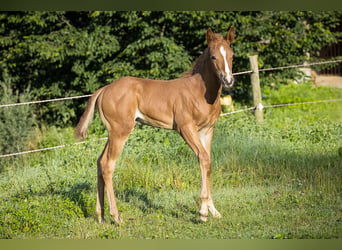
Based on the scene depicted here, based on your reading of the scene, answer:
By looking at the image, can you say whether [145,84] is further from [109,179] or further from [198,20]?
[198,20]

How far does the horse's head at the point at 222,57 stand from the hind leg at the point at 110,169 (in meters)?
1.41

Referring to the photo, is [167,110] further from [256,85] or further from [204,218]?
[256,85]

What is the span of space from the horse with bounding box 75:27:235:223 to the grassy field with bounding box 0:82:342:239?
1.29 ft

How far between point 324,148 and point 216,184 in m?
2.34

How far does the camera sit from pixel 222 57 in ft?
17.0

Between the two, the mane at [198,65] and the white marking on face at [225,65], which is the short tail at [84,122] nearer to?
the mane at [198,65]

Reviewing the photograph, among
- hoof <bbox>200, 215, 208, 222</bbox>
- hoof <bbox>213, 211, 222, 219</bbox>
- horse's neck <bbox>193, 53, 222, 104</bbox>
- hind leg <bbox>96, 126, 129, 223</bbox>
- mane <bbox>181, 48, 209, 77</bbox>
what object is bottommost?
hoof <bbox>213, 211, 222, 219</bbox>

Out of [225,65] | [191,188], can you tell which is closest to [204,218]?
[191,188]

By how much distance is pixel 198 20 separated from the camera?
34.3 ft

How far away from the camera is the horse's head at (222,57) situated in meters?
5.04

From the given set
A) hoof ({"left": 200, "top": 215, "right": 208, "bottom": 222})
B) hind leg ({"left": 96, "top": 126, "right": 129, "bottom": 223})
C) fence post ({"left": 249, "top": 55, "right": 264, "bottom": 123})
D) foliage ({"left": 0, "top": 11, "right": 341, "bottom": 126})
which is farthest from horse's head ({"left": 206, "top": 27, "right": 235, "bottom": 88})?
foliage ({"left": 0, "top": 11, "right": 341, "bottom": 126})

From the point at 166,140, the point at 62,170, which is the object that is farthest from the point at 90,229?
the point at 166,140

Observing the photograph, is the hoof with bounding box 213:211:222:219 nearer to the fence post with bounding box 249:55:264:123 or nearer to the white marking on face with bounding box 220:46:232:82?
the white marking on face with bounding box 220:46:232:82

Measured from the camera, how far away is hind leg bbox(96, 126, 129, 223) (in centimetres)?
559
